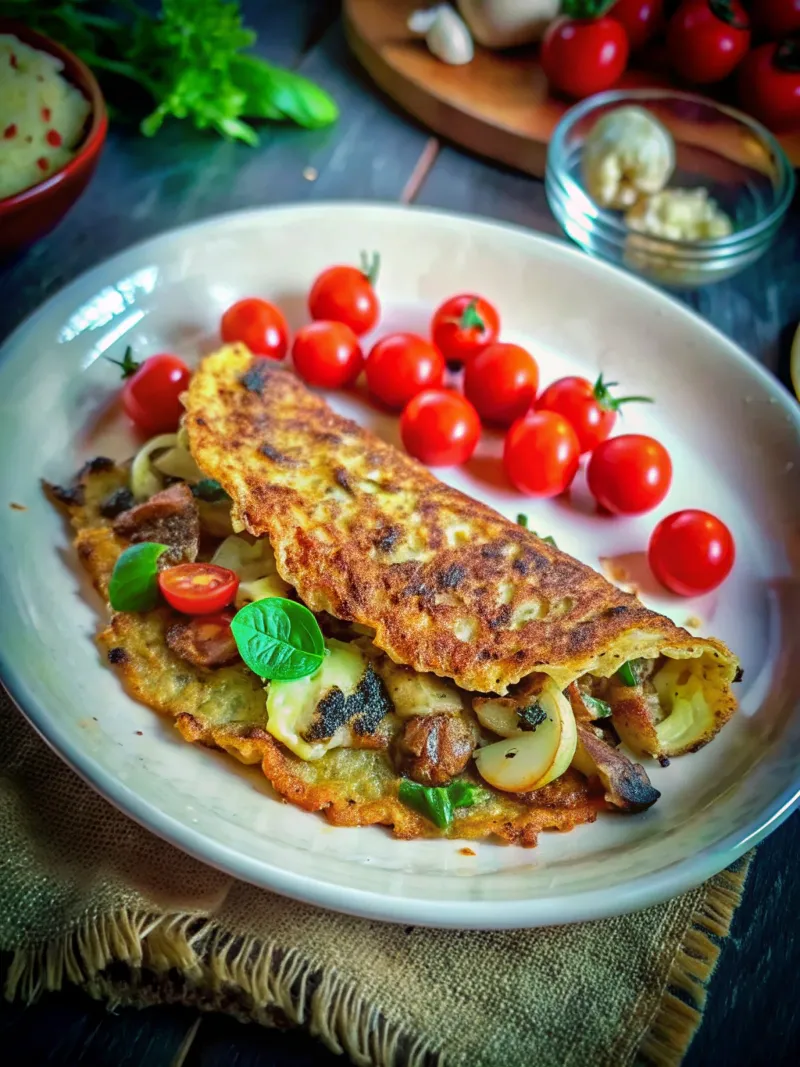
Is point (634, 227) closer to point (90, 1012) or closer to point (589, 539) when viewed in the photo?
point (589, 539)

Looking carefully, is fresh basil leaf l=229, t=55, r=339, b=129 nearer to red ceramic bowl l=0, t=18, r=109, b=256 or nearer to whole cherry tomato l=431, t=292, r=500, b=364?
red ceramic bowl l=0, t=18, r=109, b=256

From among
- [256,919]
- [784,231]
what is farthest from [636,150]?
[256,919]

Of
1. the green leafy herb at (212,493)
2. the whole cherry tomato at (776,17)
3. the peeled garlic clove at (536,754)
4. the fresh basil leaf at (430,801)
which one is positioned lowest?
the green leafy herb at (212,493)

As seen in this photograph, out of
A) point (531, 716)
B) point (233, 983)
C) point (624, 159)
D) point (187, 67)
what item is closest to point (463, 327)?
point (624, 159)

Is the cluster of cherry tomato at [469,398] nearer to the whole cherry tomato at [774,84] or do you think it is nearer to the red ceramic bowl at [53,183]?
the red ceramic bowl at [53,183]

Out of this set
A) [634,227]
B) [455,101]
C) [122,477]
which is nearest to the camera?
[122,477]

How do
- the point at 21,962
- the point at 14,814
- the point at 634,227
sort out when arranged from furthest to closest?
the point at 634,227 < the point at 14,814 < the point at 21,962

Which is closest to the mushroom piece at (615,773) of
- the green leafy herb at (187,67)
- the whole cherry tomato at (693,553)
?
the whole cherry tomato at (693,553)

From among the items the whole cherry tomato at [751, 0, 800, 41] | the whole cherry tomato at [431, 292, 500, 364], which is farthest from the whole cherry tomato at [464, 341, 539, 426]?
the whole cherry tomato at [751, 0, 800, 41]
